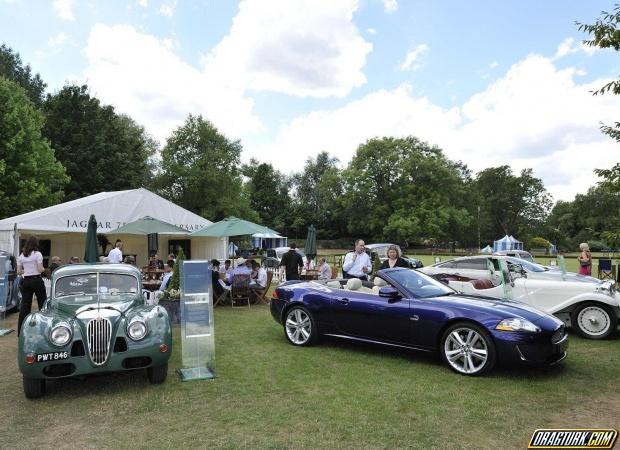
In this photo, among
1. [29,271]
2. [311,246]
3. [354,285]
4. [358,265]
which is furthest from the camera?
[311,246]

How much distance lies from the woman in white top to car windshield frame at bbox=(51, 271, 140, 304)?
1890 mm

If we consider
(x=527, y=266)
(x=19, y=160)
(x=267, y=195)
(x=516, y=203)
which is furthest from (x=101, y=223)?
(x=516, y=203)

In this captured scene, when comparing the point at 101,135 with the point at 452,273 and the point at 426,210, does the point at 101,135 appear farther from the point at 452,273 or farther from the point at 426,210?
the point at 426,210

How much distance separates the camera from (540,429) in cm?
417

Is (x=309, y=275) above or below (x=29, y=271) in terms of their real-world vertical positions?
below

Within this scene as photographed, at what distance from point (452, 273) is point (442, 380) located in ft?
22.7

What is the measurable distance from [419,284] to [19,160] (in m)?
25.8

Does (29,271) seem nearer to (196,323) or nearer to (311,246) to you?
(196,323)

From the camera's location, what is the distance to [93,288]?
6.29m

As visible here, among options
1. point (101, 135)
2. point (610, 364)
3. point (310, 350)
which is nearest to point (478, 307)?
point (610, 364)

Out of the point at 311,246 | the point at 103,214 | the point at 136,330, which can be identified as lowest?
the point at 136,330

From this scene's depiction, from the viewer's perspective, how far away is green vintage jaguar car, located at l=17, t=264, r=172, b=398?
16.2ft

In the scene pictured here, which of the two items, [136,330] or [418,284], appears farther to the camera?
[418,284]

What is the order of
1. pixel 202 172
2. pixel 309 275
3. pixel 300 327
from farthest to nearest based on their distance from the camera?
1. pixel 202 172
2. pixel 309 275
3. pixel 300 327
